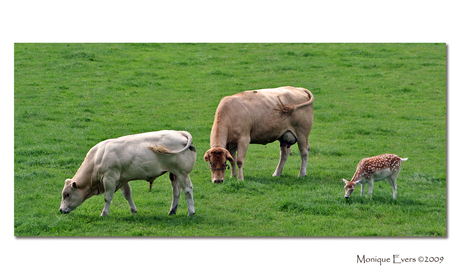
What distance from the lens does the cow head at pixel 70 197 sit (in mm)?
11477

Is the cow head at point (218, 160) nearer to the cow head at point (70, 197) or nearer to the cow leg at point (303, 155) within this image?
the cow leg at point (303, 155)

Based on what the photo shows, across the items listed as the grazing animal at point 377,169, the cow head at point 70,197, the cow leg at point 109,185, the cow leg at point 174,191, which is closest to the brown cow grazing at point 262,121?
the cow leg at point 174,191

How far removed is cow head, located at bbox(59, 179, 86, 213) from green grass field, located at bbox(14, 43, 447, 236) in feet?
0.66

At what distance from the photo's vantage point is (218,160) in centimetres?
1365

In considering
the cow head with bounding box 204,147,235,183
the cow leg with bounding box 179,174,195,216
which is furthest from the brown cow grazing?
the cow leg with bounding box 179,174,195,216

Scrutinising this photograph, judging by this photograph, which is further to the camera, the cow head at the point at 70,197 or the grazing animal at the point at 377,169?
the grazing animal at the point at 377,169

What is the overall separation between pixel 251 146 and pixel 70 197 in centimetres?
935

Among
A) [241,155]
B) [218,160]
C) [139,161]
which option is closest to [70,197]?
[139,161]

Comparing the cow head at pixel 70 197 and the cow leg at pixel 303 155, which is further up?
the cow leg at pixel 303 155

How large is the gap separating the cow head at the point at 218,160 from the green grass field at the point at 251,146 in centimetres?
29

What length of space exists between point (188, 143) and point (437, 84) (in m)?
17.6

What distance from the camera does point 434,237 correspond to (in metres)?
10.3

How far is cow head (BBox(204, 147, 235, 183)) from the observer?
44.4ft

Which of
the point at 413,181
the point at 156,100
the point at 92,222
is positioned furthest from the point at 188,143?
the point at 156,100
